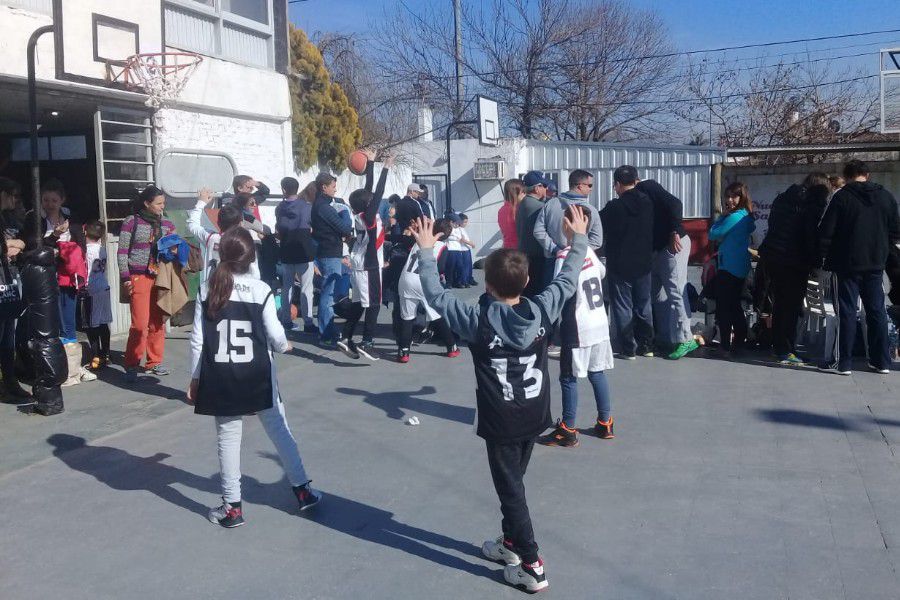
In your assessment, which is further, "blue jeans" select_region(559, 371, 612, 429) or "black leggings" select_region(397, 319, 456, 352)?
"black leggings" select_region(397, 319, 456, 352)

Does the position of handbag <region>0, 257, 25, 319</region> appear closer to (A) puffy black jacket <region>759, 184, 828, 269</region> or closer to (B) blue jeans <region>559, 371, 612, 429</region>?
(B) blue jeans <region>559, 371, 612, 429</region>

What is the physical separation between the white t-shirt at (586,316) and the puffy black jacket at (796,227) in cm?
322

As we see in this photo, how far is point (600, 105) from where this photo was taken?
96.0 ft

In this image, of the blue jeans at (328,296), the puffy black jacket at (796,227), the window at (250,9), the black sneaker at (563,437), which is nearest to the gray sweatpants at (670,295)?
the puffy black jacket at (796,227)

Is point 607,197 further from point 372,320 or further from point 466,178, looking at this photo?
point 372,320

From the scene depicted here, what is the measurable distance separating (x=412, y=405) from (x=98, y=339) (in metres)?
3.44

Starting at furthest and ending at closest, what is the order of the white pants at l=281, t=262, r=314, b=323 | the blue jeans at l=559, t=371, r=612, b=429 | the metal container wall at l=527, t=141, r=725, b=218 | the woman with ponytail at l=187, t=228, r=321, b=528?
the metal container wall at l=527, t=141, r=725, b=218, the white pants at l=281, t=262, r=314, b=323, the blue jeans at l=559, t=371, r=612, b=429, the woman with ponytail at l=187, t=228, r=321, b=528

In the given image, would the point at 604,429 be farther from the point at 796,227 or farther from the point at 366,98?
the point at 366,98

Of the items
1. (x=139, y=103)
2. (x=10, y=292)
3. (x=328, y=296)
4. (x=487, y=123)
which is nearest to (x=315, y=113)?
(x=487, y=123)

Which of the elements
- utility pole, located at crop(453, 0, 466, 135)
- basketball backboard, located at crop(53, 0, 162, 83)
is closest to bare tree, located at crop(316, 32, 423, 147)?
utility pole, located at crop(453, 0, 466, 135)

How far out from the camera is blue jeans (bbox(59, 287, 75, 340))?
8.30 m

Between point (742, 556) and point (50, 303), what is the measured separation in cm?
545

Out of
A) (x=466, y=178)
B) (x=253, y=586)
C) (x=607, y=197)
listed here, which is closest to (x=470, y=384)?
(x=253, y=586)

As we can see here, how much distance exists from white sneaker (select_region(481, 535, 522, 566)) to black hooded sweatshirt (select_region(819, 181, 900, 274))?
5060 millimetres
